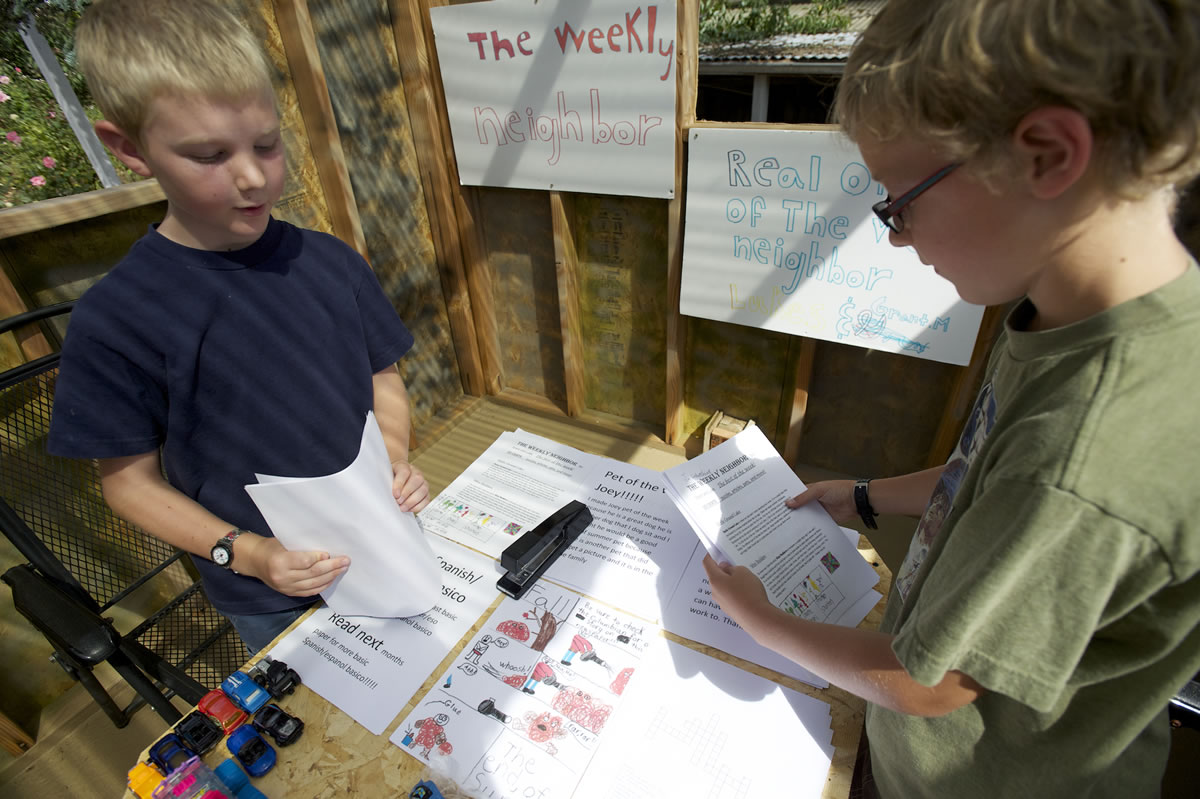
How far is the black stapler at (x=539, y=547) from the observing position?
973 mm

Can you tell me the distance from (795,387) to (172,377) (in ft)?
6.94

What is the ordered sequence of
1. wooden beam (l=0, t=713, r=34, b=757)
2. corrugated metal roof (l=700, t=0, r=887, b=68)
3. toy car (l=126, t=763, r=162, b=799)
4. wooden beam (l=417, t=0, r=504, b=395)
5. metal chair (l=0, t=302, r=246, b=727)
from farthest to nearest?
1. corrugated metal roof (l=700, t=0, r=887, b=68)
2. wooden beam (l=417, t=0, r=504, b=395)
3. wooden beam (l=0, t=713, r=34, b=757)
4. metal chair (l=0, t=302, r=246, b=727)
5. toy car (l=126, t=763, r=162, b=799)

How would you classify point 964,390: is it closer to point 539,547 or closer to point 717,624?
point 717,624

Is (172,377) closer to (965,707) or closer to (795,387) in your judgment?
(965,707)

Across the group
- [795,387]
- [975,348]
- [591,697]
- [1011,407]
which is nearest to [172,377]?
[591,697]

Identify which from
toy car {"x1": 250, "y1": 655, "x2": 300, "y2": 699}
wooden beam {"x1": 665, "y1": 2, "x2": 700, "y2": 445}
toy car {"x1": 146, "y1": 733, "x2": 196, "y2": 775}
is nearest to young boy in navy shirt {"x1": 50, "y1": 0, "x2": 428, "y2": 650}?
toy car {"x1": 250, "y1": 655, "x2": 300, "y2": 699}

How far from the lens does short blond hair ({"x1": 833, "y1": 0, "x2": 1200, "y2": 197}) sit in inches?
14.1

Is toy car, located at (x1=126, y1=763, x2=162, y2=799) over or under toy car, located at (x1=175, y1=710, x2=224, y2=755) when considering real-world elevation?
over

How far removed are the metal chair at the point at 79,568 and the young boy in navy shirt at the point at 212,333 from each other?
0.20 m

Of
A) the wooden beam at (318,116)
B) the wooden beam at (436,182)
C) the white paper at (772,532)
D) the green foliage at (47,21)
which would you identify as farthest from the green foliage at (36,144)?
the white paper at (772,532)

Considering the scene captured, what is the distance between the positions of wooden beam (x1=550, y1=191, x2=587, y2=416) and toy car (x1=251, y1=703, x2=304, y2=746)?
2057mm

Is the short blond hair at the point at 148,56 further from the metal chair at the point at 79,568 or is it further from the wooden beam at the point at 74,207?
the wooden beam at the point at 74,207

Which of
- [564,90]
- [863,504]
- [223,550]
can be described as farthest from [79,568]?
[564,90]

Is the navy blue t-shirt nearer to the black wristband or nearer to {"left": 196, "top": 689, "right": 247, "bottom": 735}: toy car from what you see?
{"left": 196, "top": 689, "right": 247, "bottom": 735}: toy car
